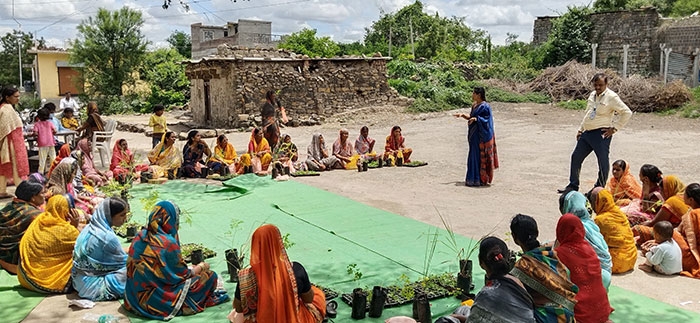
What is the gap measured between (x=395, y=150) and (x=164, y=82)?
19339 mm

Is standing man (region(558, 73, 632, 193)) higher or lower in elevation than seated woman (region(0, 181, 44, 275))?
higher

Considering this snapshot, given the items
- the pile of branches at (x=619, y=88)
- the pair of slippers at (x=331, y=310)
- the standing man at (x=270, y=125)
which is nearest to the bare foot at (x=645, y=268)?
the pair of slippers at (x=331, y=310)

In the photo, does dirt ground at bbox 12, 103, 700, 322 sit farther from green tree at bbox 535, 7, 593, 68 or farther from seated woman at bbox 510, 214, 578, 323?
green tree at bbox 535, 7, 593, 68

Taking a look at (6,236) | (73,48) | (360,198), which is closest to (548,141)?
(360,198)

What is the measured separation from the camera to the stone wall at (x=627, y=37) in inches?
946

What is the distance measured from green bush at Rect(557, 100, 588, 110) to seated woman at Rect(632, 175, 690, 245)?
595 inches

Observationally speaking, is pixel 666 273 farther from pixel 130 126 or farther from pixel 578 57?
pixel 578 57

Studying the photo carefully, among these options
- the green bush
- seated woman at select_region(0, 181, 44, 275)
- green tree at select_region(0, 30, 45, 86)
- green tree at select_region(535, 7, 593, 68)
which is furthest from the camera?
green tree at select_region(0, 30, 45, 86)

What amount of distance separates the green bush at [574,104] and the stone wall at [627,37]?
5.79m

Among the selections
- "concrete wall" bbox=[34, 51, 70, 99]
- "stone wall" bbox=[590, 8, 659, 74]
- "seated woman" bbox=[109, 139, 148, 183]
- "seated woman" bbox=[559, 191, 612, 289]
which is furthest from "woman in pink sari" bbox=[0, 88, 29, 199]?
"concrete wall" bbox=[34, 51, 70, 99]

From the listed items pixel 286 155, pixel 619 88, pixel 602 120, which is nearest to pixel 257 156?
pixel 286 155

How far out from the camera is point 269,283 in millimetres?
3318

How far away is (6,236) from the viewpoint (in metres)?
4.91

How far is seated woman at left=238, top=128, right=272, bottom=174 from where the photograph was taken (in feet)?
33.1
